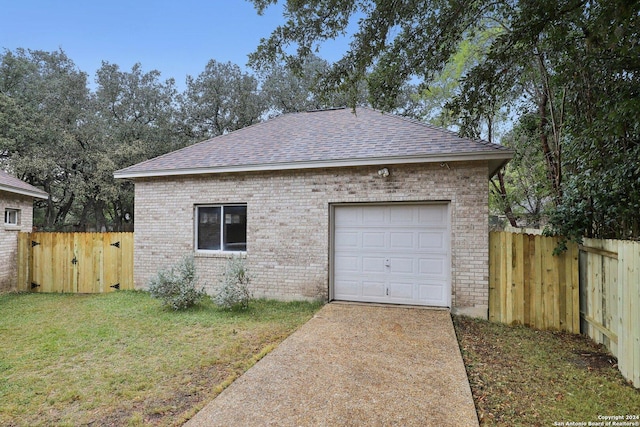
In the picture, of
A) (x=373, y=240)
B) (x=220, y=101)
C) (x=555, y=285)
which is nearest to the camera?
(x=555, y=285)

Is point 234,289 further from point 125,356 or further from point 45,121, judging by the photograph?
point 45,121

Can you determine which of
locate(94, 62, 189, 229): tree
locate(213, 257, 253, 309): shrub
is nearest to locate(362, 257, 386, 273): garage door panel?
locate(213, 257, 253, 309): shrub

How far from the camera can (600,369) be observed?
13.9ft

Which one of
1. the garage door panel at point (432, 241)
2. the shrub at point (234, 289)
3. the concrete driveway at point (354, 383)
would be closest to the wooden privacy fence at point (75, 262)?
the shrub at point (234, 289)

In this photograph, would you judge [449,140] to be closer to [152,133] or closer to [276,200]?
[276,200]

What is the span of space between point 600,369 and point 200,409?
15.7ft

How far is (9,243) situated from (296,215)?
8.39 m

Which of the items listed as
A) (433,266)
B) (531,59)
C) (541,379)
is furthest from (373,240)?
(531,59)

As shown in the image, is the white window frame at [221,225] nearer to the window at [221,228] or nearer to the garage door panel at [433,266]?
the window at [221,228]

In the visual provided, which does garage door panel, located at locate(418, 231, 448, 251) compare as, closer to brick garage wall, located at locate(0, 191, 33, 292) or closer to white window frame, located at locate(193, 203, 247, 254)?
white window frame, located at locate(193, 203, 247, 254)

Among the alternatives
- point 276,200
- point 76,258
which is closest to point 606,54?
point 276,200

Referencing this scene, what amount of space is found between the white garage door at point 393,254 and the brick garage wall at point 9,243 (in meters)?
9.14

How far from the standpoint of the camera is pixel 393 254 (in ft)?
23.8

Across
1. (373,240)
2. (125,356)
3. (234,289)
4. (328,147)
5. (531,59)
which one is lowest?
(125,356)
